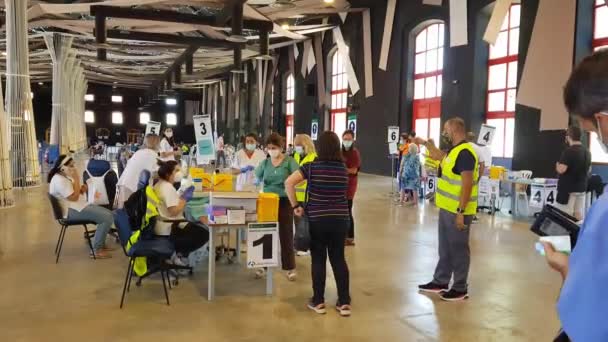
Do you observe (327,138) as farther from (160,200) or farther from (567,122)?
(567,122)

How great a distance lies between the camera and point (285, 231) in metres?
4.98

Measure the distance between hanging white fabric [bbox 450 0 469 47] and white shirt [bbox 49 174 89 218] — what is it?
1128 cm

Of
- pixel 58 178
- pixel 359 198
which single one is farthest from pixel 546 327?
pixel 359 198

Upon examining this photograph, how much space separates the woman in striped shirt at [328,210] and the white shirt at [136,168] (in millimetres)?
2457

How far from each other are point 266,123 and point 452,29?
16.3m

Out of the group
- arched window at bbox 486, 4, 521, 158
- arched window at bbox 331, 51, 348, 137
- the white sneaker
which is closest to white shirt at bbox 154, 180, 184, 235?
the white sneaker

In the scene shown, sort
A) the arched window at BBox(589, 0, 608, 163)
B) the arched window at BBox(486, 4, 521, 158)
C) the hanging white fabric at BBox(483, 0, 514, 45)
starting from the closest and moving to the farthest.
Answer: the arched window at BBox(589, 0, 608, 163)
the hanging white fabric at BBox(483, 0, 514, 45)
the arched window at BBox(486, 4, 521, 158)

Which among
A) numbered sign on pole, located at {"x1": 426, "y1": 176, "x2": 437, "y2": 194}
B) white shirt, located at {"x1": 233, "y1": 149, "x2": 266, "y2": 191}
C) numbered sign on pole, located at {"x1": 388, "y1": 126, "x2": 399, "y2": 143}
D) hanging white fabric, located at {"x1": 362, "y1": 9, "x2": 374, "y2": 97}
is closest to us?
white shirt, located at {"x1": 233, "y1": 149, "x2": 266, "y2": 191}

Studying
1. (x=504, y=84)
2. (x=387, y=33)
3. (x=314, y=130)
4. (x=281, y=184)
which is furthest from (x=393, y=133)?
(x=281, y=184)

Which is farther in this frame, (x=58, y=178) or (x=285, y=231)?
(x=58, y=178)

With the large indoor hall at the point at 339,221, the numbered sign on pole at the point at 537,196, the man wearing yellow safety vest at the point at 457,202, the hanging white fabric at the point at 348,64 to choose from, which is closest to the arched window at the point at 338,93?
the hanging white fabric at the point at 348,64

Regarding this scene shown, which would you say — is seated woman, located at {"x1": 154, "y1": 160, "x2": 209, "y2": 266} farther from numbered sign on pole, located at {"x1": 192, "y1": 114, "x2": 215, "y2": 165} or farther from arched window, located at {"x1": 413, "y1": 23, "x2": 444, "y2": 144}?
arched window, located at {"x1": 413, "y1": 23, "x2": 444, "y2": 144}

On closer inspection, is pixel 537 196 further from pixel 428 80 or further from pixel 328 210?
pixel 428 80

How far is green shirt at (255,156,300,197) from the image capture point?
4930 millimetres
